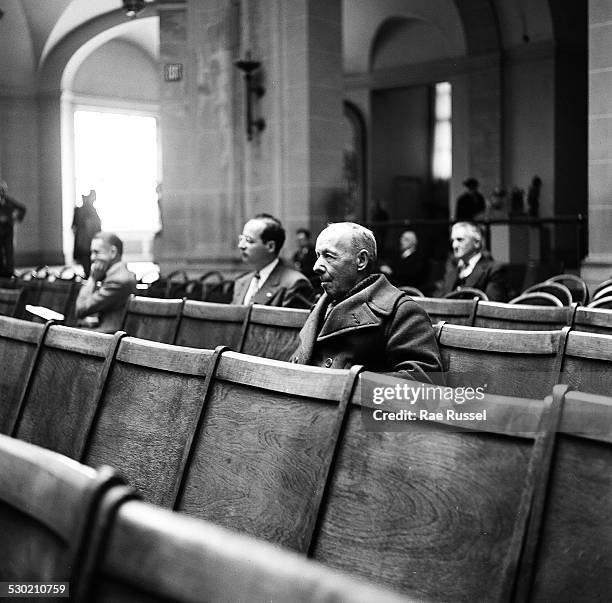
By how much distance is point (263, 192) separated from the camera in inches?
456

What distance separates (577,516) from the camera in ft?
5.94

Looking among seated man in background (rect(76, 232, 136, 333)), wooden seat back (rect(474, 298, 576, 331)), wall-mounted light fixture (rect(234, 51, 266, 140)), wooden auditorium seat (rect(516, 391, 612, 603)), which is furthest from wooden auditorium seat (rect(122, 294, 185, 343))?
wall-mounted light fixture (rect(234, 51, 266, 140))

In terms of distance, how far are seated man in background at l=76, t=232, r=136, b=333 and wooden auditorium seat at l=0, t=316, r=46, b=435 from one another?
101 inches

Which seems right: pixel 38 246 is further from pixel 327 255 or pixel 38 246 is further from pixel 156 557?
pixel 156 557

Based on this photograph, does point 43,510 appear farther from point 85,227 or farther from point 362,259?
point 85,227

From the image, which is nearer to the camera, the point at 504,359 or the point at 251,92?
the point at 504,359

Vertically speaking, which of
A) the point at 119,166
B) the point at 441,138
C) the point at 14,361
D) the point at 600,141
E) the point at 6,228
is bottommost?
the point at 14,361

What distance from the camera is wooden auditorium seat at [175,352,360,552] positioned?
2262mm

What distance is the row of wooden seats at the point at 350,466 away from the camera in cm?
184

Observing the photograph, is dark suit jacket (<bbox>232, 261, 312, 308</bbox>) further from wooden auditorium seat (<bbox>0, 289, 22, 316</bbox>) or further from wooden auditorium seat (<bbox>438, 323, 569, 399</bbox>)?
wooden auditorium seat (<bbox>438, 323, 569, 399</bbox>)

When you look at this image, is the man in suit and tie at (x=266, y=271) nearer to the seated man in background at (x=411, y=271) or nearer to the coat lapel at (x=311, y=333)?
the coat lapel at (x=311, y=333)

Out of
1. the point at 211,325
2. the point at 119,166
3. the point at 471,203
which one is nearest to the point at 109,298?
the point at 211,325

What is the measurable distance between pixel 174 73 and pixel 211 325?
334 inches

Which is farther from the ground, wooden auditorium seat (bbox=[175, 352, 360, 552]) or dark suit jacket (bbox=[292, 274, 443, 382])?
dark suit jacket (bbox=[292, 274, 443, 382])
